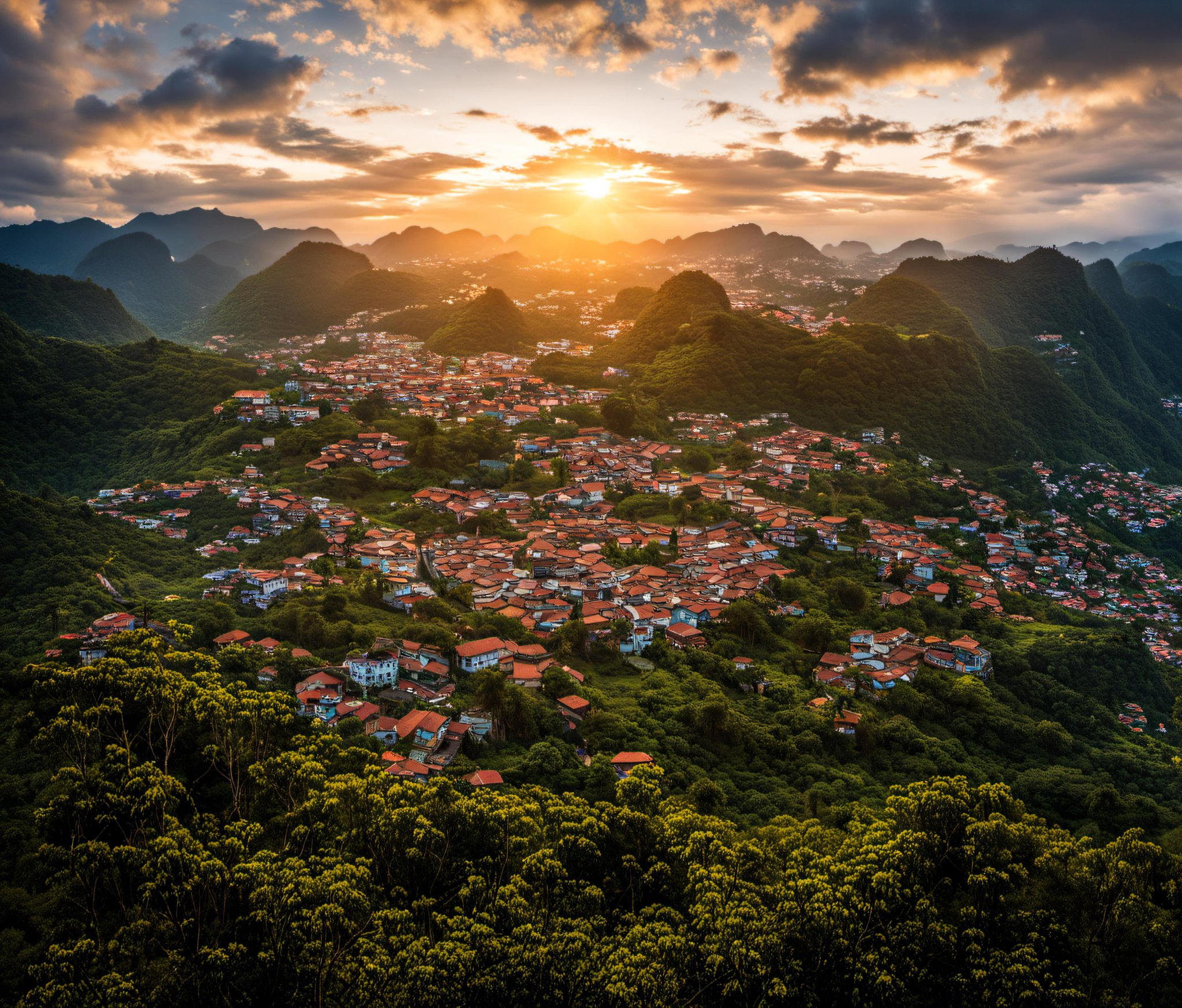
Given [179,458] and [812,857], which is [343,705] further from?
[179,458]

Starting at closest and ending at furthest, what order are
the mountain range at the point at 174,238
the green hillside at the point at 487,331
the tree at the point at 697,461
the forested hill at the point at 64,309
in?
the tree at the point at 697,461, the forested hill at the point at 64,309, the green hillside at the point at 487,331, the mountain range at the point at 174,238

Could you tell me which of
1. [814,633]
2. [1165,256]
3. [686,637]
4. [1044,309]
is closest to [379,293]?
[1044,309]

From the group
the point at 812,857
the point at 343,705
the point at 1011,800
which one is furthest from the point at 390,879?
the point at 1011,800

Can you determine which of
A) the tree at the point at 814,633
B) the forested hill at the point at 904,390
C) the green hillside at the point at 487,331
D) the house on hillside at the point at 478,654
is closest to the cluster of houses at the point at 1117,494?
the forested hill at the point at 904,390

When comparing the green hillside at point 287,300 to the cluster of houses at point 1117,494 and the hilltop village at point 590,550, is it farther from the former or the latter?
the cluster of houses at point 1117,494

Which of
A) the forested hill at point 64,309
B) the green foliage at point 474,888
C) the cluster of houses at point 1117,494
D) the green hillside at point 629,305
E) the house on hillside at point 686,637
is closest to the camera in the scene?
the green foliage at point 474,888

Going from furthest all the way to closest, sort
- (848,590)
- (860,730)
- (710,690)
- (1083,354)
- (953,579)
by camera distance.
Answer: (1083,354) < (953,579) < (848,590) < (710,690) < (860,730)
